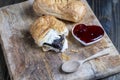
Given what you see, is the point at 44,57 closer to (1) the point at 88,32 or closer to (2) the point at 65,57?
(2) the point at 65,57

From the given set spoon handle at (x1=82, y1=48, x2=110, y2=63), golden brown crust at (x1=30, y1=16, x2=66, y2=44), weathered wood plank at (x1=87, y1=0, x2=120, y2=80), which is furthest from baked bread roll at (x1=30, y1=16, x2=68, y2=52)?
weathered wood plank at (x1=87, y1=0, x2=120, y2=80)

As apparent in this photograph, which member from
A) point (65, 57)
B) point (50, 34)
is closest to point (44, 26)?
point (50, 34)

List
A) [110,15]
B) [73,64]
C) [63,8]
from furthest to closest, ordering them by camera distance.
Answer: [110,15] → [63,8] → [73,64]

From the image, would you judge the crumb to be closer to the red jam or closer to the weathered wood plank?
the red jam

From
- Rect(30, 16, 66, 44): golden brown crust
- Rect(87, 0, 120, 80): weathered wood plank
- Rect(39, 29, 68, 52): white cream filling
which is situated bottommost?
Rect(87, 0, 120, 80): weathered wood plank

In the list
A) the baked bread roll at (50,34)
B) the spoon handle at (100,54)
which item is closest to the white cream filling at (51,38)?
the baked bread roll at (50,34)

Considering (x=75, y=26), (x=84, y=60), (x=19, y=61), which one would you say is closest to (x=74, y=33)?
(x=75, y=26)

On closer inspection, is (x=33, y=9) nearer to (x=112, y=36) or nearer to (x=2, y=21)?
(x=2, y=21)
